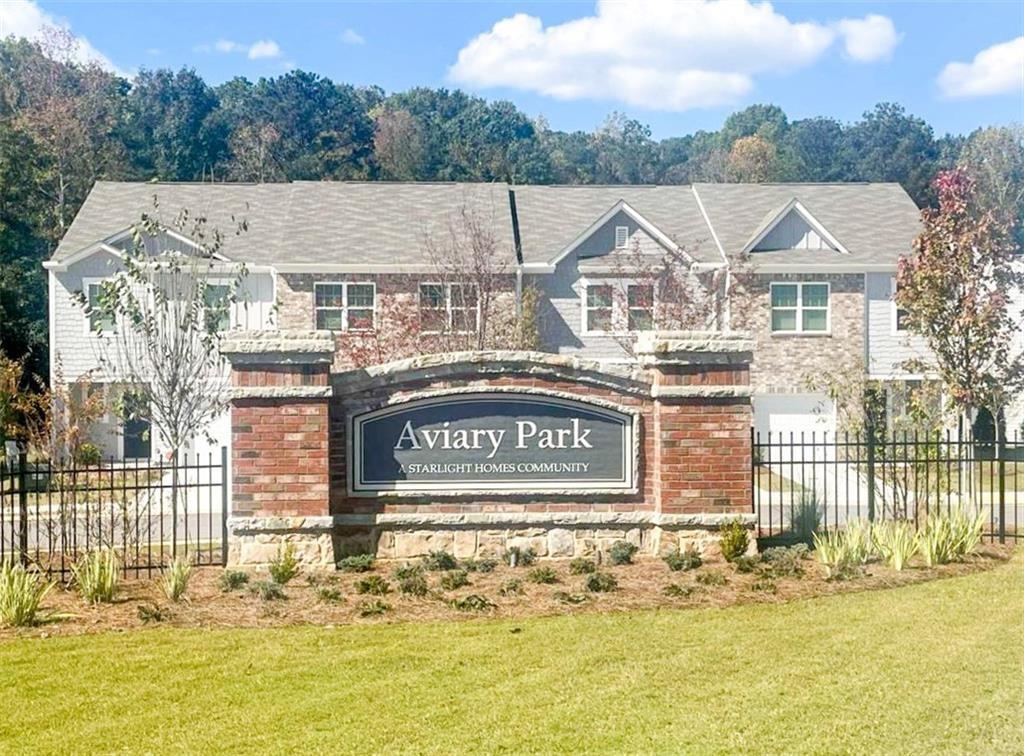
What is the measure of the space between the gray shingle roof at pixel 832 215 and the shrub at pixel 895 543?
64.2 ft

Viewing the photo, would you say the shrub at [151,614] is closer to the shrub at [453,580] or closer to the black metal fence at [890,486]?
the shrub at [453,580]

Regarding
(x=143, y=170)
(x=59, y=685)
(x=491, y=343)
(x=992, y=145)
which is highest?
(x=992, y=145)

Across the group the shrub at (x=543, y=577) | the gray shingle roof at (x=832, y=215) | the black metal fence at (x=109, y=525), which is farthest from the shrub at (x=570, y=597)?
the gray shingle roof at (x=832, y=215)

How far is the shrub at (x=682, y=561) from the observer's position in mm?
11367

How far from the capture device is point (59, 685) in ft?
25.3

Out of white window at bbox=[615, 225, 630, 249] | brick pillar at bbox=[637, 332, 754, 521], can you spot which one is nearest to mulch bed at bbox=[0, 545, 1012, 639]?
brick pillar at bbox=[637, 332, 754, 521]

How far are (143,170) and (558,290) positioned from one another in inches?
1124

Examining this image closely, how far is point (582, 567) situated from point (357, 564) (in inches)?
91.1

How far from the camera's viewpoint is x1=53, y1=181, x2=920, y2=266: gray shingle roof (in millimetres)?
30859

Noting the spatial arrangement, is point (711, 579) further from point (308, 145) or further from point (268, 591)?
point (308, 145)

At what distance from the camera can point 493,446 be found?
12.1 m

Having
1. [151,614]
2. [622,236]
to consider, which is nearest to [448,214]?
[622,236]

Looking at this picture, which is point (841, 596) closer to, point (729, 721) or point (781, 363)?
point (729, 721)

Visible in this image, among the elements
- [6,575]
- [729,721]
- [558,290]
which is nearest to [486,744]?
[729,721]
